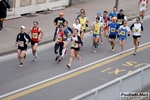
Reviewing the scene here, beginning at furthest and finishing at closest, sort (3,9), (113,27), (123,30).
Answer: (3,9) → (113,27) → (123,30)

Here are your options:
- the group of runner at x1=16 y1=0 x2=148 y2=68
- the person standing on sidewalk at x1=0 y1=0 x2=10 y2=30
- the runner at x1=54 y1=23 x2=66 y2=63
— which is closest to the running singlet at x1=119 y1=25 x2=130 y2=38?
the group of runner at x1=16 y1=0 x2=148 y2=68

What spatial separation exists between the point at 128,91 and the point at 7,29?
12.3 m

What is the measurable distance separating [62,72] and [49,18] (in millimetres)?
10324

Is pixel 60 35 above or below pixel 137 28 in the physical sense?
below

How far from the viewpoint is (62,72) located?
64.5 ft

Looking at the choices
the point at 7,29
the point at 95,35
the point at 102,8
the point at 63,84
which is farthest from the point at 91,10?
the point at 63,84

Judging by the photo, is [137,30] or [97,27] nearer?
[137,30]

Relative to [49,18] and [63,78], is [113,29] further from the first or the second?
[49,18]

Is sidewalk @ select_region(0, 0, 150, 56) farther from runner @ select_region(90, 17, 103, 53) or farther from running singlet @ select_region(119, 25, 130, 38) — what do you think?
running singlet @ select_region(119, 25, 130, 38)

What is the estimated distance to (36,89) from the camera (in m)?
17.5

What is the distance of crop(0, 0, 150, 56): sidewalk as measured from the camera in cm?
2420

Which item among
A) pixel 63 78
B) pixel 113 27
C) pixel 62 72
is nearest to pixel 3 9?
pixel 113 27

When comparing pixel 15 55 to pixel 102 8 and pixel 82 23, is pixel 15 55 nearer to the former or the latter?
pixel 82 23

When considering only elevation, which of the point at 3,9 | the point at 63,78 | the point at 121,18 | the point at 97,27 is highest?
the point at 3,9
